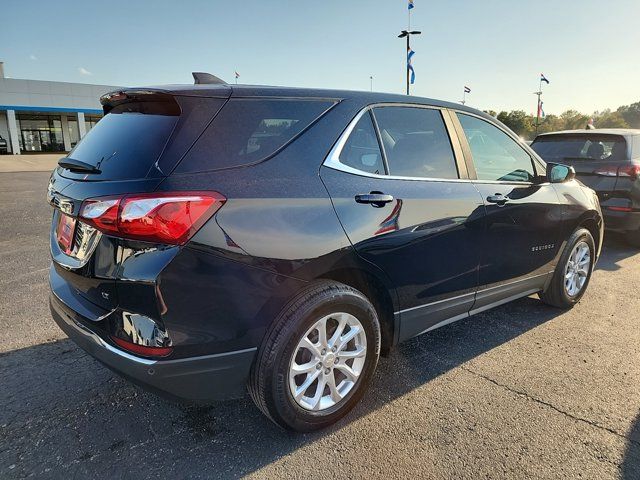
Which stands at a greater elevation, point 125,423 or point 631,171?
point 631,171

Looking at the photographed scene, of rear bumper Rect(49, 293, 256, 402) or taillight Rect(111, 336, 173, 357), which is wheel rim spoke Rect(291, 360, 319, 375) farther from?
taillight Rect(111, 336, 173, 357)

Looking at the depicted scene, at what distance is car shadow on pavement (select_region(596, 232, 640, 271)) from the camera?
5.69 metres

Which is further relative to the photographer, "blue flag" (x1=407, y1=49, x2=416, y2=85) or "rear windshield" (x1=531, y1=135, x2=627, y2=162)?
"blue flag" (x1=407, y1=49, x2=416, y2=85)

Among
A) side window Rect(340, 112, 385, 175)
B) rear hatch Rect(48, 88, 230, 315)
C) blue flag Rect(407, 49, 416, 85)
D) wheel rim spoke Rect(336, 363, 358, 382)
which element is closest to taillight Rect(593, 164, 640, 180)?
side window Rect(340, 112, 385, 175)

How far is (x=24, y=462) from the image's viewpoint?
2.12 m

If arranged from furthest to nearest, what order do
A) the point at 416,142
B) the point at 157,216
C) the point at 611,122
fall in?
the point at 611,122 < the point at 416,142 < the point at 157,216

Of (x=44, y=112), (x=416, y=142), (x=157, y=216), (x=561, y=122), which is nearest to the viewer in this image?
(x=157, y=216)

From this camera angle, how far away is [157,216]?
1845mm

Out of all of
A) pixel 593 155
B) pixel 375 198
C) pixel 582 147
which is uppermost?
pixel 582 147

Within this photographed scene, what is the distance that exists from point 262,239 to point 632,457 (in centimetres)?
212

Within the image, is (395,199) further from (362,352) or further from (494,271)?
(494,271)

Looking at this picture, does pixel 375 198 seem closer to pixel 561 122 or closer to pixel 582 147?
pixel 582 147

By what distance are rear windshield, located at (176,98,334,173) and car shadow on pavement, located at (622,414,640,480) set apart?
2286 mm

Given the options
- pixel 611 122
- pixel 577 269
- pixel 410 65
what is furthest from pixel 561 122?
pixel 577 269
